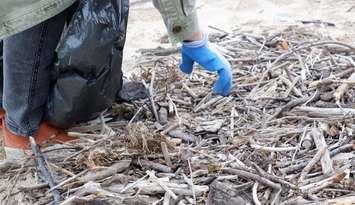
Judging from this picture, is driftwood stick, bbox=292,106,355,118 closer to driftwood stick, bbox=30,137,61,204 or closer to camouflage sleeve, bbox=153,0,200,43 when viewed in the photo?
camouflage sleeve, bbox=153,0,200,43

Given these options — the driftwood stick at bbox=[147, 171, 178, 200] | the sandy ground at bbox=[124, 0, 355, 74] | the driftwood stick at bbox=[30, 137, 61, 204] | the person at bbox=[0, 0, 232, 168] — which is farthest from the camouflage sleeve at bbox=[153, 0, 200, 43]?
the sandy ground at bbox=[124, 0, 355, 74]

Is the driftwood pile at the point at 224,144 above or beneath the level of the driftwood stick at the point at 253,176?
beneath

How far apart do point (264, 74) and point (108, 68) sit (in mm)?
738

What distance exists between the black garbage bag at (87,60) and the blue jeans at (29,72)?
5 centimetres

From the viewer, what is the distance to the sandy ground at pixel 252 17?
154 inches

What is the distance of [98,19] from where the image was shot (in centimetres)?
231

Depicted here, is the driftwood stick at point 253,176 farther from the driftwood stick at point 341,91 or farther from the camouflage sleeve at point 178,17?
the driftwood stick at point 341,91

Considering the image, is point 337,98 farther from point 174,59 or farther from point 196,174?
point 174,59

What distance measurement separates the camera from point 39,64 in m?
2.36

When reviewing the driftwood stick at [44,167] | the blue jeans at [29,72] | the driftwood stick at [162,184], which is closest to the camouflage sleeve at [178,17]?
the blue jeans at [29,72]

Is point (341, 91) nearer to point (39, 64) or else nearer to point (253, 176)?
point (253, 176)

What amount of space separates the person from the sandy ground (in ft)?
3.90

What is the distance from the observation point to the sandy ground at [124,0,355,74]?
12.8ft

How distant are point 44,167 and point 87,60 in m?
0.38
